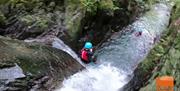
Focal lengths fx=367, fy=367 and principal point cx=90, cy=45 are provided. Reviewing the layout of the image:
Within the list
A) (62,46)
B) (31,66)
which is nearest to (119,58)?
(62,46)

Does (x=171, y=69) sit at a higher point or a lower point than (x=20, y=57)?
lower

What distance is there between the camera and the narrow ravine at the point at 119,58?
33.1 ft

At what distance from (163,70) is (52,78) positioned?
3.41 metres

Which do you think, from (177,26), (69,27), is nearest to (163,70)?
(177,26)

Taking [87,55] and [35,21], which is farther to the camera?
[35,21]

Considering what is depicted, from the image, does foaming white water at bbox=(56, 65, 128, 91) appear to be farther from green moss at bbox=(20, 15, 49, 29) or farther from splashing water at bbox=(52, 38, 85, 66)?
green moss at bbox=(20, 15, 49, 29)

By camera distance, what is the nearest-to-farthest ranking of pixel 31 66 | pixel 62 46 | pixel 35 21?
pixel 31 66 → pixel 62 46 → pixel 35 21

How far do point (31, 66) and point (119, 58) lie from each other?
4.39m

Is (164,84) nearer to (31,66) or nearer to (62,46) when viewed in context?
(31,66)

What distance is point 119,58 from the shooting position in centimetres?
1249

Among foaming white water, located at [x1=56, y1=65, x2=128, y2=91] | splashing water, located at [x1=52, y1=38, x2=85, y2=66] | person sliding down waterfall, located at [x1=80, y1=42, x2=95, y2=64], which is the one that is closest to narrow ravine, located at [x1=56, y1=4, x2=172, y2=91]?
foaming white water, located at [x1=56, y1=65, x2=128, y2=91]

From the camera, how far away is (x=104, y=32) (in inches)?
567

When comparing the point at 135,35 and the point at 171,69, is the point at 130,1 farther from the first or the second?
the point at 171,69

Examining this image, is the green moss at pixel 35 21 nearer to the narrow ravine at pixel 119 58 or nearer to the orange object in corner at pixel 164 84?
the narrow ravine at pixel 119 58
